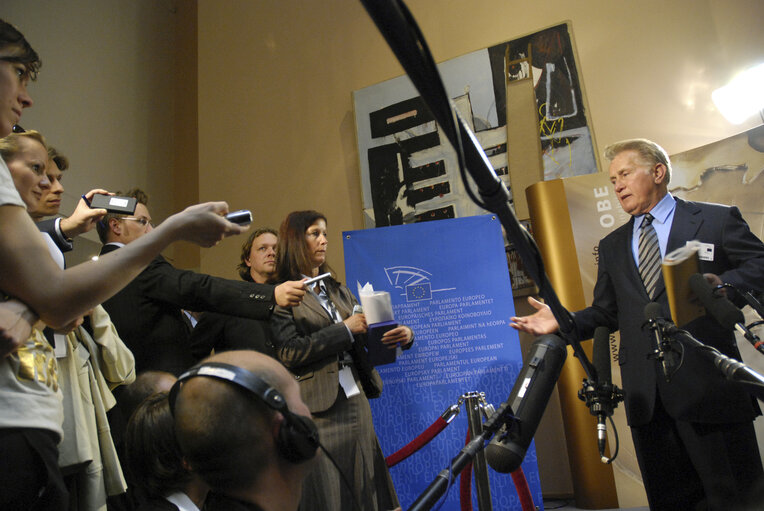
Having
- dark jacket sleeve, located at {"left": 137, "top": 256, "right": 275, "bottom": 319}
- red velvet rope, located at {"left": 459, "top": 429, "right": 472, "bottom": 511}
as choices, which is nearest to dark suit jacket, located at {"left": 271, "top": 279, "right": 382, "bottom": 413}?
dark jacket sleeve, located at {"left": 137, "top": 256, "right": 275, "bottom": 319}

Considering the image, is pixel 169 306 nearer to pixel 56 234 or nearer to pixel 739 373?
pixel 56 234

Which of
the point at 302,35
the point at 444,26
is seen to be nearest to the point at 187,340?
the point at 444,26

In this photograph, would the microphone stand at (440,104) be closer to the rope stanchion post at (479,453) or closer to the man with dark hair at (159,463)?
the man with dark hair at (159,463)

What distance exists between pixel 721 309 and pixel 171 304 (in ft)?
6.78

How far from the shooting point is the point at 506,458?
132 cm

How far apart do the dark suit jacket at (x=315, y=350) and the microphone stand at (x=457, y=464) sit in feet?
3.63

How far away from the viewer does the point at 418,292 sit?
3.59 metres

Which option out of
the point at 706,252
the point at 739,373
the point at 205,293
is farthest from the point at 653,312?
the point at 205,293

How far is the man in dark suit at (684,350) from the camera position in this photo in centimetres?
181

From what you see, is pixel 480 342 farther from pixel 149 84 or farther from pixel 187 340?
pixel 149 84

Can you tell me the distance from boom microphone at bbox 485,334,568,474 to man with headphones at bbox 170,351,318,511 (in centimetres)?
56

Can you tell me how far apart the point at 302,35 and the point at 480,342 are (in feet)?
11.7

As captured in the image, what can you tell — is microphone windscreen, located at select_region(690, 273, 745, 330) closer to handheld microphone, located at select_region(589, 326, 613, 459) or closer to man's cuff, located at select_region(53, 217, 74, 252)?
handheld microphone, located at select_region(589, 326, 613, 459)

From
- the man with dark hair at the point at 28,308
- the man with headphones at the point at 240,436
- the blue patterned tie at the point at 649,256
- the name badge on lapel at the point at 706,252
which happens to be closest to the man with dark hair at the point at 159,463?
the man with dark hair at the point at 28,308
